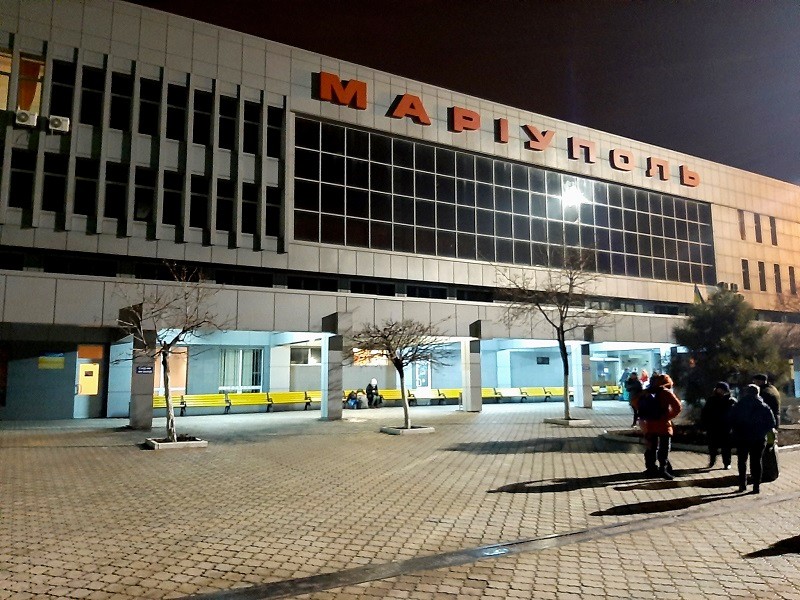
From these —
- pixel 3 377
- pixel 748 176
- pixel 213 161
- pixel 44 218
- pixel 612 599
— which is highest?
pixel 748 176

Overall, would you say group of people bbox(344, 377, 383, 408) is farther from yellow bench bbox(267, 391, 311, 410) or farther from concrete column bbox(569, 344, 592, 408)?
concrete column bbox(569, 344, 592, 408)

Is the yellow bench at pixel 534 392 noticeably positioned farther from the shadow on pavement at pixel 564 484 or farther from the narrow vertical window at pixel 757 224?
the shadow on pavement at pixel 564 484

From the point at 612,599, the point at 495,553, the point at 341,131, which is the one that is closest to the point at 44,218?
the point at 341,131

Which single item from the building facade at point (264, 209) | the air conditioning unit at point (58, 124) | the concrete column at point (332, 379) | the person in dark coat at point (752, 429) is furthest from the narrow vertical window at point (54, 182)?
the person in dark coat at point (752, 429)

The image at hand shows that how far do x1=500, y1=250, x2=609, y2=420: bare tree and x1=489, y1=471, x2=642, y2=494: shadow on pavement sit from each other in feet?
33.3

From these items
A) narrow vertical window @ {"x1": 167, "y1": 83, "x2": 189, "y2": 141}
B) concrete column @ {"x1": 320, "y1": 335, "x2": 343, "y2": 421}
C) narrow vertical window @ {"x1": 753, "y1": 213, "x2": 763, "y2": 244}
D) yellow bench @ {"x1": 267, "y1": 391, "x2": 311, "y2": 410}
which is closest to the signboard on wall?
yellow bench @ {"x1": 267, "y1": 391, "x2": 311, "y2": 410}

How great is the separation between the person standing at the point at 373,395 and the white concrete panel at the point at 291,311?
299 inches

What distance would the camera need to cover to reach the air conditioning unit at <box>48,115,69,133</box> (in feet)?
71.8

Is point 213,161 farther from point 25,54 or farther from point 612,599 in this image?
point 612,599

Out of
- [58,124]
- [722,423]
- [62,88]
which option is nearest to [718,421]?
[722,423]

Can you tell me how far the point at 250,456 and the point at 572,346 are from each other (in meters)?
23.5

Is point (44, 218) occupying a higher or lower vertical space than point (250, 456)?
higher

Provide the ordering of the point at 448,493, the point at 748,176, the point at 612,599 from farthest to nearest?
the point at 748,176
the point at 448,493
the point at 612,599

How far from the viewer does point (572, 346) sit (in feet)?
108
